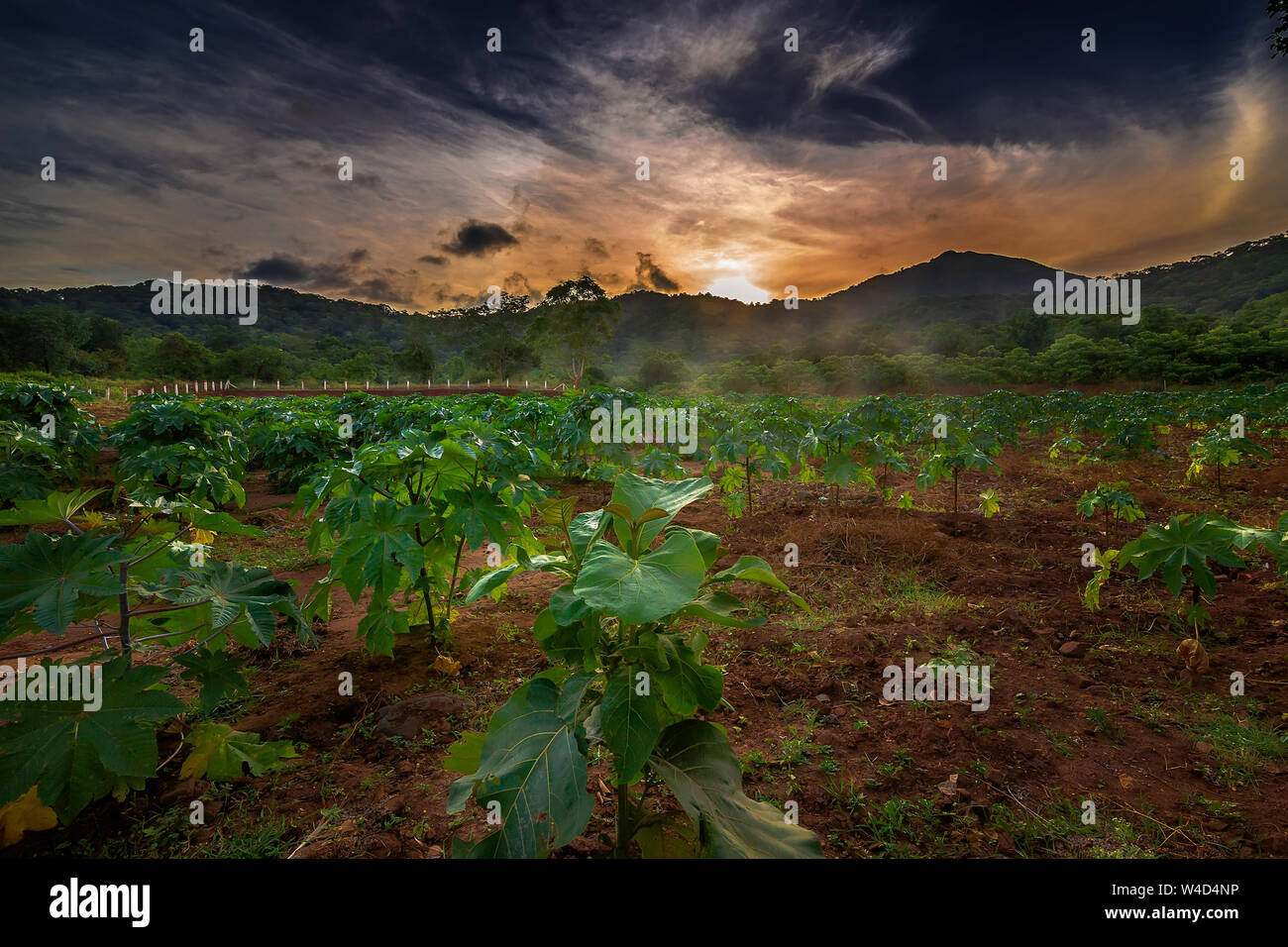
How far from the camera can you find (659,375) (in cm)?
6359

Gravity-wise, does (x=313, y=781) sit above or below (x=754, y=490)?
below

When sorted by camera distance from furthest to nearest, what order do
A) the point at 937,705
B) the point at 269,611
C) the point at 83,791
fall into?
the point at 937,705 → the point at 269,611 → the point at 83,791

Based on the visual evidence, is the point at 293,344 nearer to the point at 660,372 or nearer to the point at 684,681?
the point at 660,372

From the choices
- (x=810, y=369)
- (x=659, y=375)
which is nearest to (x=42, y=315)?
(x=659, y=375)

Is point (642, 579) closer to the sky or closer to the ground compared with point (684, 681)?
closer to the sky

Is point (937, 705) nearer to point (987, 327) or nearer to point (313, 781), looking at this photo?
point (313, 781)

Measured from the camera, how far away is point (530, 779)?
53.6 inches

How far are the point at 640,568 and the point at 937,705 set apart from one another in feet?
8.66

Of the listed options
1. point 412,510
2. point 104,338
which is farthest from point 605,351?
point 412,510

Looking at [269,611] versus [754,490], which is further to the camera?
[754,490]

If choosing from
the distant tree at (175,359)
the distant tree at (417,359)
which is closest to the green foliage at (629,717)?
the distant tree at (175,359)

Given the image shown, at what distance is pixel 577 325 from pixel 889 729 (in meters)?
59.5

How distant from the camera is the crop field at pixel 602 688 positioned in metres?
1.51

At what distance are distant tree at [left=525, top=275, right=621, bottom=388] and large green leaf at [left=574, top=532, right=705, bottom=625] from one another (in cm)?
5852
